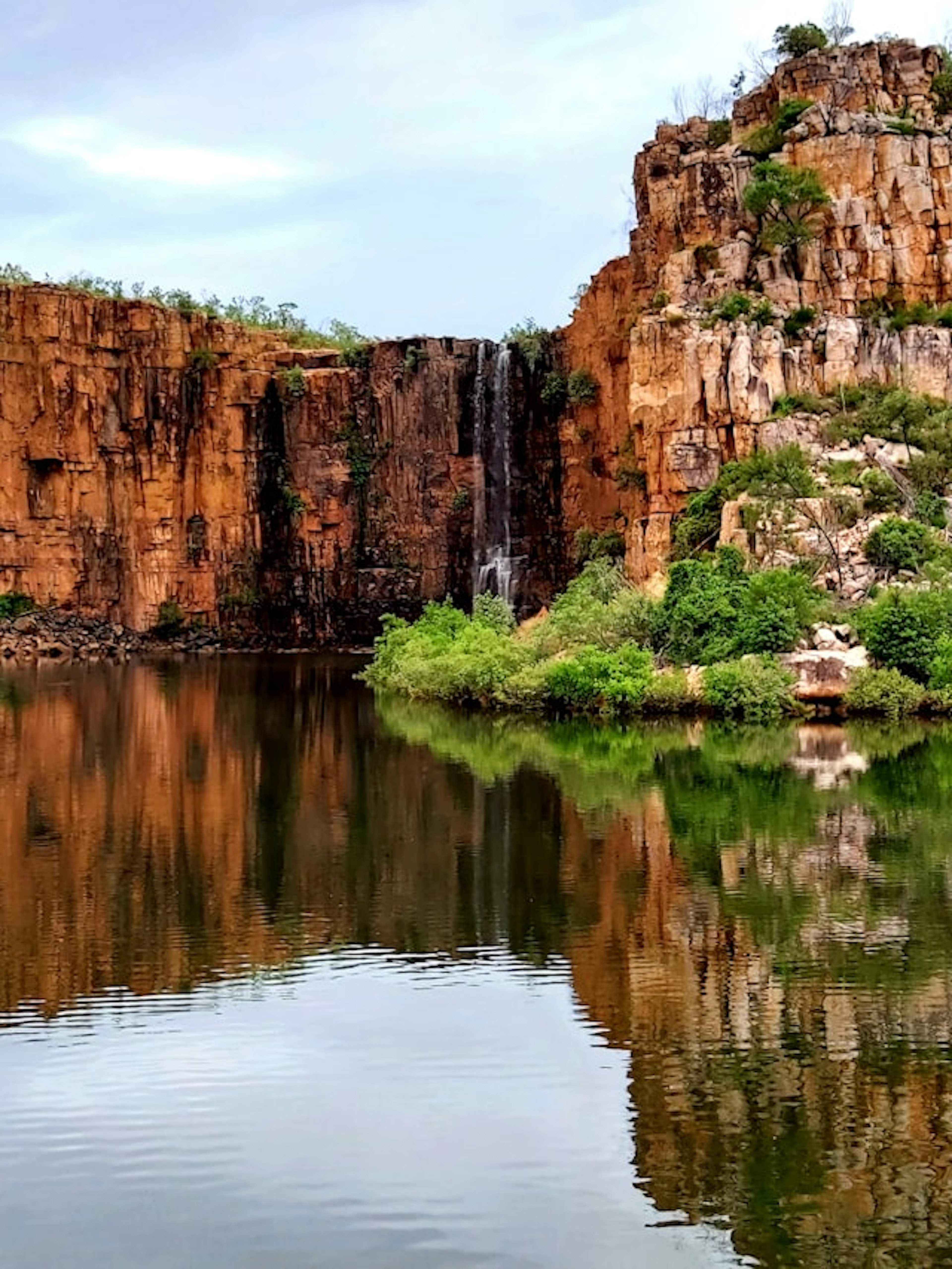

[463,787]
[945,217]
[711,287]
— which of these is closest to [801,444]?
[711,287]

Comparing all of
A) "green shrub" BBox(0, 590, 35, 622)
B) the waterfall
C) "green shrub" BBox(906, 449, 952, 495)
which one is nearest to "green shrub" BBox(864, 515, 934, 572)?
"green shrub" BBox(906, 449, 952, 495)

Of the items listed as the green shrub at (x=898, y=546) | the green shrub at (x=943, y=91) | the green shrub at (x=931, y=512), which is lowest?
the green shrub at (x=898, y=546)

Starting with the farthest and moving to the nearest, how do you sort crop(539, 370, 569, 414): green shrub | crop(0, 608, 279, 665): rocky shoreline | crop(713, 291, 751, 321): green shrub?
crop(0, 608, 279, 665): rocky shoreline < crop(539, 370, 569, 414): green shrub < crop(713, 291, 751, 321): green shrub

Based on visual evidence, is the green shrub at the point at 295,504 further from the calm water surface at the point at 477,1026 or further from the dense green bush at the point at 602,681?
the calm water surface at the point at 477,1026

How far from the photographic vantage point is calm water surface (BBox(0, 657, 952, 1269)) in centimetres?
866

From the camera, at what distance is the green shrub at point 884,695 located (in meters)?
35.8

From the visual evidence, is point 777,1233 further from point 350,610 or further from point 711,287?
point 350,610

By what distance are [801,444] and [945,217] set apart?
38.2 feet

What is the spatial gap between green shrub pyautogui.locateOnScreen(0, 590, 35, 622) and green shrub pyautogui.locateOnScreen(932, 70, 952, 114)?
3965 centimetres

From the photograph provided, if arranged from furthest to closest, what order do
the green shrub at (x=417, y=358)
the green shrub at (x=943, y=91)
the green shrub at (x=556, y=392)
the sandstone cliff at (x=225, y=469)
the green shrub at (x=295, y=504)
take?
the green shrub at (x=295, y=504)
the green shrub at (x=417, y=358)
the sandstone cliff at (x=225, y=469)
the green shrub at (x=556, y=392)
the green shrub at (x=943, y=91)

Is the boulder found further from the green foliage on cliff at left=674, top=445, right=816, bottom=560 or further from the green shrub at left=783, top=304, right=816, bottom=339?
the green shrub at left=783, top=304, right=816, bottom=339

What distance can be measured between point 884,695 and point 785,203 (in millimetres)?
22871

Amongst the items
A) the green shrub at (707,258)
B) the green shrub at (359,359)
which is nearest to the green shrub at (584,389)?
the green shrub at (707,258)

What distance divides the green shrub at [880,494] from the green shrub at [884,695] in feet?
32.6
